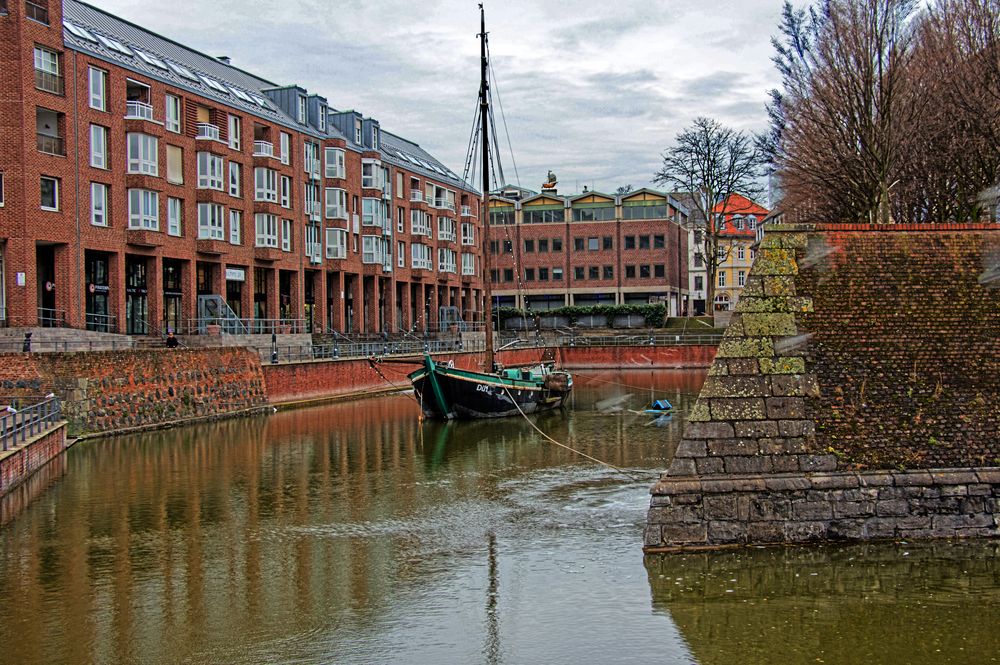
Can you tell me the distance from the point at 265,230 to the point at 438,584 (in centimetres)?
4189

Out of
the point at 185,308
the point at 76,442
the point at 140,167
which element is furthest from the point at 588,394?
the point at 76,442

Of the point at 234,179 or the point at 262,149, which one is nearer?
the point at 234,179

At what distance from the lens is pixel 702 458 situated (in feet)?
46.8

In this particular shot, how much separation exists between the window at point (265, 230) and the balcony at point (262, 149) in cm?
325

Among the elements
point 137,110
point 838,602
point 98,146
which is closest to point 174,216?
point 137,110

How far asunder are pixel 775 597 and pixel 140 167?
37.4 meters

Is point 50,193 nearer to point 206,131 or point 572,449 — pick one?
Answer: point 206,131

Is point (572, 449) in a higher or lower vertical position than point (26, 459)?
lower

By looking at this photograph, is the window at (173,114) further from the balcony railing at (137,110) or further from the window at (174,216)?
the window at (174,216)

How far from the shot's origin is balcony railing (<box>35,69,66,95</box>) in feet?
123

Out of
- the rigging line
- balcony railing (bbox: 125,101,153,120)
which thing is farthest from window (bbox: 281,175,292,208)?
the rigging line

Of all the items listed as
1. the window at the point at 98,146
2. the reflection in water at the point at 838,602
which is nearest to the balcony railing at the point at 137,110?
the window at the point at 98,146

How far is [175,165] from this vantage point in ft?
152

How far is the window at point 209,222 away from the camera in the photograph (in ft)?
157
